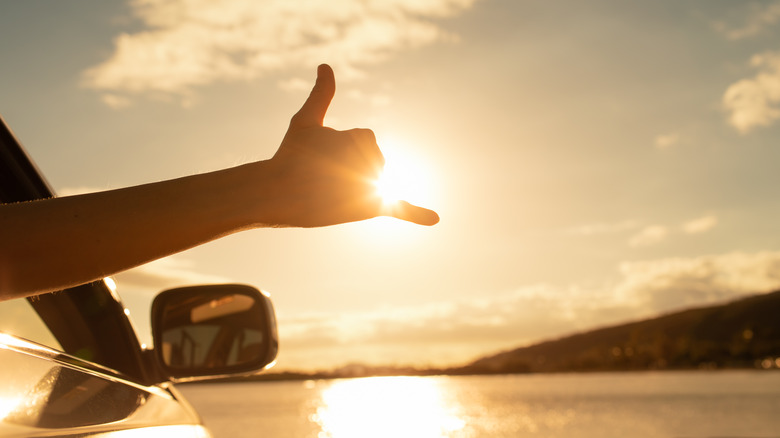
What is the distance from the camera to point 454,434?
73.0 m

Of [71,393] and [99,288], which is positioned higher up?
[99,288]

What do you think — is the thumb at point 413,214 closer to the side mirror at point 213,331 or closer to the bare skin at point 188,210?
the bare skin at point 188,210

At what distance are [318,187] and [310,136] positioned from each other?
101 mm

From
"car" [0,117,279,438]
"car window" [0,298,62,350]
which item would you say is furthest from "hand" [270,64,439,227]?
"car window" [0,298,62,350]

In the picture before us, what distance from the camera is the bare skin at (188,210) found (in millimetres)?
1219

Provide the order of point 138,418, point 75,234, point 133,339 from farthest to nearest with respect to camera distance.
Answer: point 133,339 < point 138,418 < point 75,234

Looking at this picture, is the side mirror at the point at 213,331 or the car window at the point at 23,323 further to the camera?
the side mirror at the point at 213,331

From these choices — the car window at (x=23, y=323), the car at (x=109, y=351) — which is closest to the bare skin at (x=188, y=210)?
the car at (x=109, y=351)

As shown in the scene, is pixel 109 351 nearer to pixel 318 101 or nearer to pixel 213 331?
pixel 213 331

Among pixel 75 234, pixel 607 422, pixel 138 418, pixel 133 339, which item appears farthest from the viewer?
pixel 607 422

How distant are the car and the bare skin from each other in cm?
20

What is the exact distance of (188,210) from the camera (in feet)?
4.26

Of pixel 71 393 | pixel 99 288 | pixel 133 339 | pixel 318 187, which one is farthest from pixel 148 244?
pixel 133 339

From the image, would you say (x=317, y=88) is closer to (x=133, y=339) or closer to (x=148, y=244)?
(x=148, y=244)
